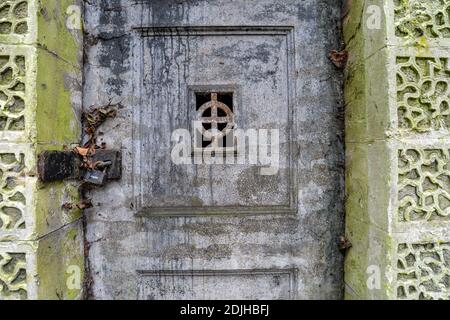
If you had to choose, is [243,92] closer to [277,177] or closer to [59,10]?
[277,177]

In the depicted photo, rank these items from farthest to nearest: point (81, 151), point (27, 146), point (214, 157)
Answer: point (214, 157), point (81, 151), point (27, 146)

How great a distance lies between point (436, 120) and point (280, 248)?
4.38 ft

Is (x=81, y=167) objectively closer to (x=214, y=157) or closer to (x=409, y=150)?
(x=214, y=157)

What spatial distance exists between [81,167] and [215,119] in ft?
3.39

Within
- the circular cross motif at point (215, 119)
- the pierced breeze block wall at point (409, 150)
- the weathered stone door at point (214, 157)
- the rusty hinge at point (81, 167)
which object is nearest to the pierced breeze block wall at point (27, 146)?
the rusty hinge at point (81, 167)

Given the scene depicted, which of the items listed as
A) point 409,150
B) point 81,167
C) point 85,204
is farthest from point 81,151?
point 409,150

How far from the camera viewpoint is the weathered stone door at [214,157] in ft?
7.33

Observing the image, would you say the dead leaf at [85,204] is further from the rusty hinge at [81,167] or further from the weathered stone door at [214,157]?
the rusty hinge at [81,167]

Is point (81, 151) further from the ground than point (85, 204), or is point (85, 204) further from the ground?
point (81, 151)

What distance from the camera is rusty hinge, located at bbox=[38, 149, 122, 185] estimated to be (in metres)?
1.79

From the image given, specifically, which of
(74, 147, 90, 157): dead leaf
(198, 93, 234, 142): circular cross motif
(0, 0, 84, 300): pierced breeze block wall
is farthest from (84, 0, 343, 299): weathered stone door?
(0, 0, 84, 300): pierced breeze block wall

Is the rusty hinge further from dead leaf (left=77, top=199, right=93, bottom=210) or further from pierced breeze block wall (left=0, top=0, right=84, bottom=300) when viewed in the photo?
dead leaf (left=77, top=199, right=93, bottom=210)

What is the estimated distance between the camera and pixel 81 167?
Answer: 213 cm
